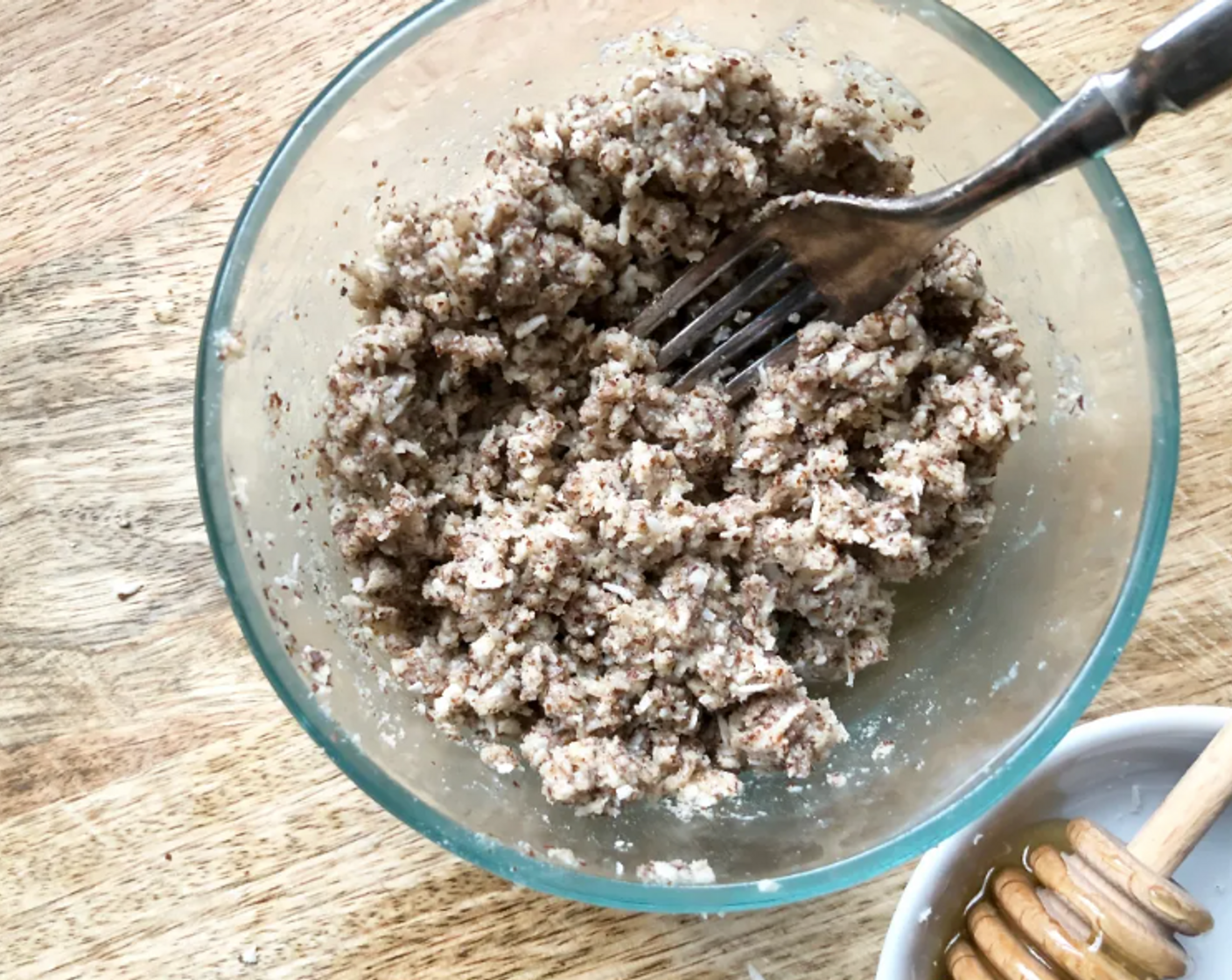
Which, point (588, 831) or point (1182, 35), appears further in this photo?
point (588, 831)

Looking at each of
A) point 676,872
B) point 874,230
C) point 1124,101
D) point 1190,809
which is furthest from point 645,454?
point 1190,809

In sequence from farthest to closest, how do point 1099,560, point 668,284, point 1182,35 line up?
point 668,284
point 1099,560
point 1182,35

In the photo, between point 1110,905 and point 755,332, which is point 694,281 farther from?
point 1110,905

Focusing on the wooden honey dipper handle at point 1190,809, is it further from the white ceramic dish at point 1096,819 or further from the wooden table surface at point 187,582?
the wooden table surface at point 187,582

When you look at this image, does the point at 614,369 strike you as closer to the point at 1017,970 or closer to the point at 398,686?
the point at 398,686

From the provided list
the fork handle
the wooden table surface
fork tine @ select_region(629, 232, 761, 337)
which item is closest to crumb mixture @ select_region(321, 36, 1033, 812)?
fork tine @ select_region(629, 232, 761, 337)

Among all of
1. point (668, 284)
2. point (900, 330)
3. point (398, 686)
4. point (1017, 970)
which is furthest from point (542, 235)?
point (1017, 970)
